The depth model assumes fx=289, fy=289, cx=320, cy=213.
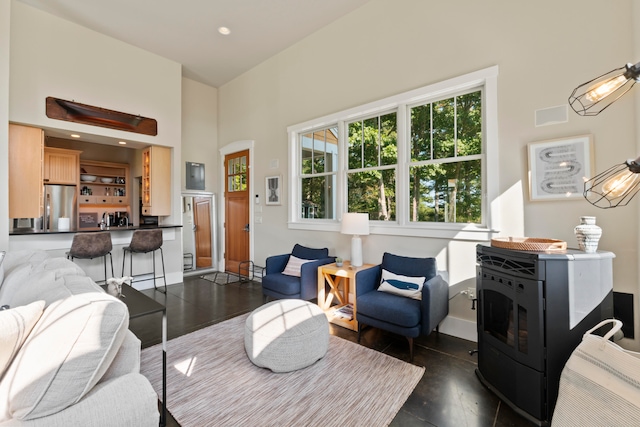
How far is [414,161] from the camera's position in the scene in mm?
3453

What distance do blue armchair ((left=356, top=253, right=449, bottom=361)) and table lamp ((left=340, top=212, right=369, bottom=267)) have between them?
32 cm

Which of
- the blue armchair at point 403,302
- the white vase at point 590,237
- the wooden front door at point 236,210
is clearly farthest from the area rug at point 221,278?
the white vase at point 590,237

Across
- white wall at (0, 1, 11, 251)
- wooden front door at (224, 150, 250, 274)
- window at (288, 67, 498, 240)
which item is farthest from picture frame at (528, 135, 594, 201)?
white wall at (0, 1, 11, 251)

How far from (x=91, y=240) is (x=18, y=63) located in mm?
2461

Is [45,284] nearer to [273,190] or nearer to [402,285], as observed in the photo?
[402,285]

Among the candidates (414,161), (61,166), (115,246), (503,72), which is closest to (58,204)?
(61,166)

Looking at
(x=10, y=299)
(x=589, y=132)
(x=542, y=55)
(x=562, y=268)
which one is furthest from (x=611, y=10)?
(x=10, y=299)

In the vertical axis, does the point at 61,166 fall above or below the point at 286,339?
above

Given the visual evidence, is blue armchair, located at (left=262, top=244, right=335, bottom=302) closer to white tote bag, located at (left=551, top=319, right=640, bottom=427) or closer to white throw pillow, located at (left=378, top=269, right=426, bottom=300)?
white throw pillow, located at (left=378, top=269, right=426, bottom=300)

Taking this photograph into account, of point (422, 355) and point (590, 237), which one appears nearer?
point (590, 237)

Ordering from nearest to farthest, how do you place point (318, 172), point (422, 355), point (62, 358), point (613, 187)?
point (62, 358), point (613, 187), point (422, 355), point (318, 172)

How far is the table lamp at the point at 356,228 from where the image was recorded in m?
3.41

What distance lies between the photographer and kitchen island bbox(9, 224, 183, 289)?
3.86 m

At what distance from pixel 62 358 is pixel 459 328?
3163 mm
